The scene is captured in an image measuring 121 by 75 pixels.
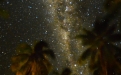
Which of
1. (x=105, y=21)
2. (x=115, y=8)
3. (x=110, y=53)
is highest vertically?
(x=115, y=8)

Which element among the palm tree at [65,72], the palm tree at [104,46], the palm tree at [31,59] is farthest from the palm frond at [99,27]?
the palm tree at [65,72]

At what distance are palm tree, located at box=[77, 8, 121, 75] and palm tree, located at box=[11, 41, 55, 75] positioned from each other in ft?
11.5

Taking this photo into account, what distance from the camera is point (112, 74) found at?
763 inches

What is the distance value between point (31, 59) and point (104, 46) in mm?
6500

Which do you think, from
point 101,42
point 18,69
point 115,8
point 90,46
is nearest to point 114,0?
point 115,8

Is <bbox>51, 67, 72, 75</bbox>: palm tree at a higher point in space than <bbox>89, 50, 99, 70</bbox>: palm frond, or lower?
lower

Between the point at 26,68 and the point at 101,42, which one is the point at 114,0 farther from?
the point at 26,68

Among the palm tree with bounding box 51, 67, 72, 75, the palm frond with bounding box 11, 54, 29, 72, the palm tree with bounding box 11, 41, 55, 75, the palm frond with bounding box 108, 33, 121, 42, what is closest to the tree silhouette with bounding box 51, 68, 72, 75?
the palm tree with bounding box 51, 67, 72, 75

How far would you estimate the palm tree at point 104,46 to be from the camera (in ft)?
62.5

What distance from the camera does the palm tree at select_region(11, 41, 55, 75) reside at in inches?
812

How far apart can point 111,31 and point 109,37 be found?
52 cm

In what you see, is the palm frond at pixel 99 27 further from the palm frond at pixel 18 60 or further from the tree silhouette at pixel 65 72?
the tree silhouette at pixel 65 72

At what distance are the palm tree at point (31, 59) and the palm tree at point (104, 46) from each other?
3.51 m

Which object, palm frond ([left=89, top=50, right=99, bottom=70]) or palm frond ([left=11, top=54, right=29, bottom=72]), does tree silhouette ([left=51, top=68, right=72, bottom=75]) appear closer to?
palm frond ([left=89, top=50, right=99, bottom=70])
